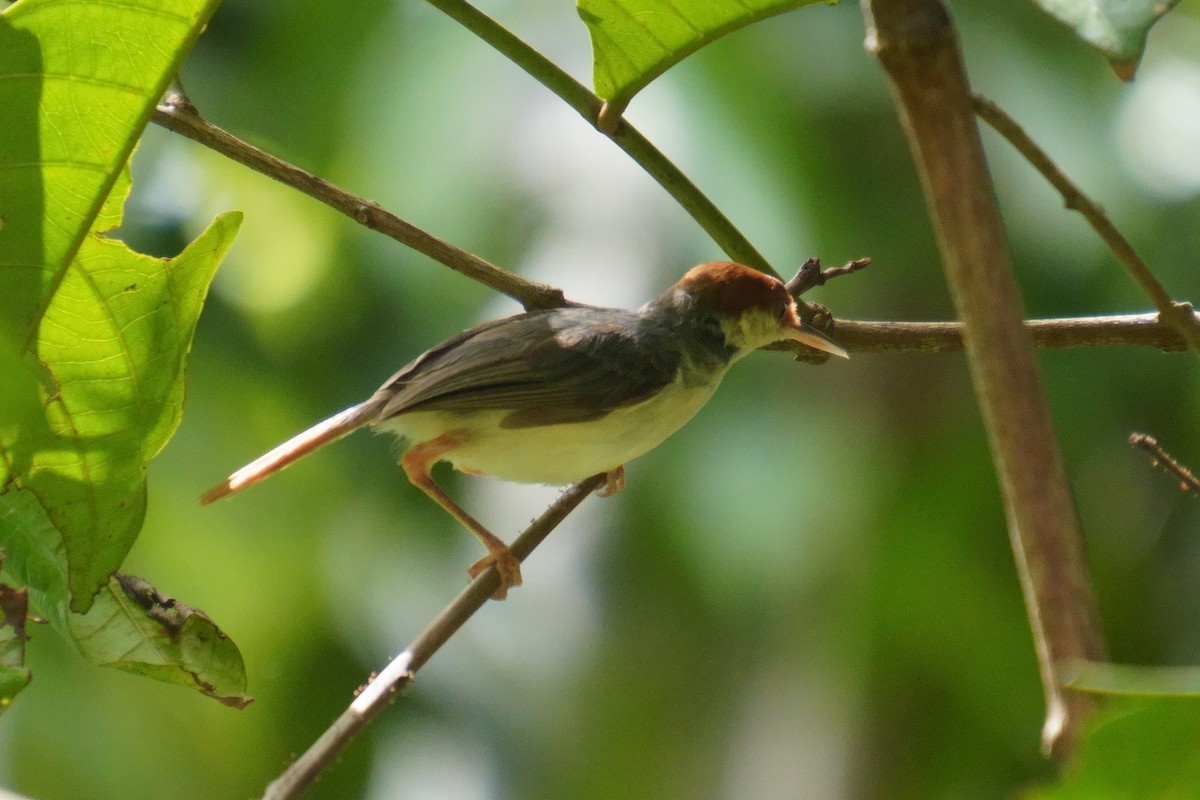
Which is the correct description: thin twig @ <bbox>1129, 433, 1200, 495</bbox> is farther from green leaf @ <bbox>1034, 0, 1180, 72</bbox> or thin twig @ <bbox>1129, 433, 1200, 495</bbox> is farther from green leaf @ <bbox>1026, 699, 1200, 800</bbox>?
green leaf @ <bbox>1026, 699, 1200, 800</bbox>

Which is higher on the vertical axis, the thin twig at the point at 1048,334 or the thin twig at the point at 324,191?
the thin twig at the point at 1048,334

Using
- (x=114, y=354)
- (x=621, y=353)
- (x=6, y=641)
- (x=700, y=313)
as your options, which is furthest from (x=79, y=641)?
(x=700, y=313)

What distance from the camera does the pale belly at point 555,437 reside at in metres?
2.99

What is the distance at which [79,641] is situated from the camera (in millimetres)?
1837

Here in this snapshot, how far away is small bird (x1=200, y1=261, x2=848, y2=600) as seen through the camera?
2.96 metres

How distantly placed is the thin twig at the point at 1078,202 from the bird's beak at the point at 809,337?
123cm

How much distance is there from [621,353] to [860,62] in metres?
3.50

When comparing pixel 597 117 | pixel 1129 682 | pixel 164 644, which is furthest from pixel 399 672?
pixel 1129 682

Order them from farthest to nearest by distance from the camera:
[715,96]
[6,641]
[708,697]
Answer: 1. [708,697]
2. [715,96]
3. [6,641]

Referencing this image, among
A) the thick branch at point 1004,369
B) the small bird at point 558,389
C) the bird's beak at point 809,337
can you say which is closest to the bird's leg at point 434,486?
the small bird at point 558,389

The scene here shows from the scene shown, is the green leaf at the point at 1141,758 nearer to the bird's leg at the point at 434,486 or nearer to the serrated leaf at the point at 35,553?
the serrated leaf at the point at 35,553

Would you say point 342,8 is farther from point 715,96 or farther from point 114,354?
point 114,354

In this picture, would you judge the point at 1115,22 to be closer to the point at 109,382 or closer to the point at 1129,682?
the point at 1129,682

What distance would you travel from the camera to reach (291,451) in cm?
281
